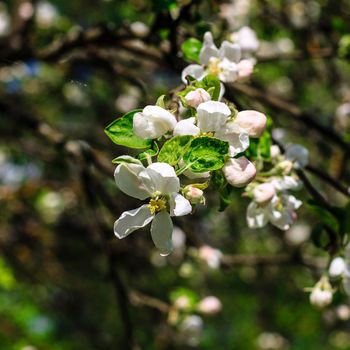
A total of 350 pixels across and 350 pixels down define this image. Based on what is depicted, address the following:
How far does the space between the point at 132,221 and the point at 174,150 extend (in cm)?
12

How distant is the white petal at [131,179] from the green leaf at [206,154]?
0.07m

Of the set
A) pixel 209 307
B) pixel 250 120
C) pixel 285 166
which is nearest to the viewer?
pixel 250 120

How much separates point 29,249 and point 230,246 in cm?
122

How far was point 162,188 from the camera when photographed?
776mm

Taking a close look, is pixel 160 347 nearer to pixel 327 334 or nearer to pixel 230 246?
pixel 230 246

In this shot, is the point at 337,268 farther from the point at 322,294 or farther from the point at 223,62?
the point at 223,62

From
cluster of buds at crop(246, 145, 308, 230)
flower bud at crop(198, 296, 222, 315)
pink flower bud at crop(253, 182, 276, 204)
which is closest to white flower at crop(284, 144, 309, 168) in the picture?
cluster of buds at crop(246, 145, 308, 230)

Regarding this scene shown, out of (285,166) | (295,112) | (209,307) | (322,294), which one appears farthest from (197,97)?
(209,307)

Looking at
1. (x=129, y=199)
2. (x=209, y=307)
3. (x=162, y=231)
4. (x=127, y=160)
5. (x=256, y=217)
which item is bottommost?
(x=129, y=199)

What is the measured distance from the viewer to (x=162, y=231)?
827 millimetres

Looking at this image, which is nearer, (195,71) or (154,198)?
(154,198)

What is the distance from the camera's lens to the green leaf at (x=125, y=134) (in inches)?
32.3

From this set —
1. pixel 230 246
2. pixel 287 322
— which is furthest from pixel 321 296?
pixel 287 322

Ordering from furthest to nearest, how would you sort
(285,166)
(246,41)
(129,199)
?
(129,199)
(246,41)
(285,166)
